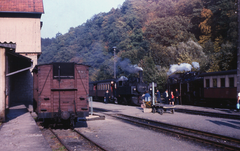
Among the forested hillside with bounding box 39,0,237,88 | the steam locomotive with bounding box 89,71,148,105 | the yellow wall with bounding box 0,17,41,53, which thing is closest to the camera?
the yellow wall with bounding box 0,17,41,53

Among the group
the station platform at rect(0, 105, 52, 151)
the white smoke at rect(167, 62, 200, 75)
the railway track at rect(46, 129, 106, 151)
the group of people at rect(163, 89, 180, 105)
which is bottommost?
the railway track at rect(46, 129, 106, 151)

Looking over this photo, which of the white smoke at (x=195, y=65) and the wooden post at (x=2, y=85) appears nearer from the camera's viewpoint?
the wooden post at (x=2, y=85)

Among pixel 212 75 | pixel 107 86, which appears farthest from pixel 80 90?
pixel 107 86

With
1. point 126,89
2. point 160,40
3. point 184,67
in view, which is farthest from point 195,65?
point 160,40

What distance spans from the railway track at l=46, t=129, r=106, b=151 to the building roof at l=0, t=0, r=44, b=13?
55.5ft

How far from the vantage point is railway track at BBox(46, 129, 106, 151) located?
789 cm

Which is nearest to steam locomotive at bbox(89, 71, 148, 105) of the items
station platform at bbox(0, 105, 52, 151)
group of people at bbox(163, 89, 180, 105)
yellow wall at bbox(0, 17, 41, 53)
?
group of people at bbox(163, 89, 180, 105)

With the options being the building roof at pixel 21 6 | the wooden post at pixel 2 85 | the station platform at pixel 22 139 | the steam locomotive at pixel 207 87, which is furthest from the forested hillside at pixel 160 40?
the station platform at pixel 22 139

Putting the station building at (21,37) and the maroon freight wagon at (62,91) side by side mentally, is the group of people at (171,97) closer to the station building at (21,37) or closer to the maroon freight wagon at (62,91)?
the station building at (21,37)

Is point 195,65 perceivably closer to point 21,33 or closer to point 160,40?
point 160,40

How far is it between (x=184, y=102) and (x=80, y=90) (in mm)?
17791

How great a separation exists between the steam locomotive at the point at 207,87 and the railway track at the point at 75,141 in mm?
13293

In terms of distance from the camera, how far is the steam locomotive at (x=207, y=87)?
18906 millimetres

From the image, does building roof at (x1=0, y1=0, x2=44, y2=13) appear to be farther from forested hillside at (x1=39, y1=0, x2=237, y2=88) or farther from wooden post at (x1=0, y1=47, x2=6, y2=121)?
forested hillside at (x1=39, y1=0, x2=237, y2=88)
